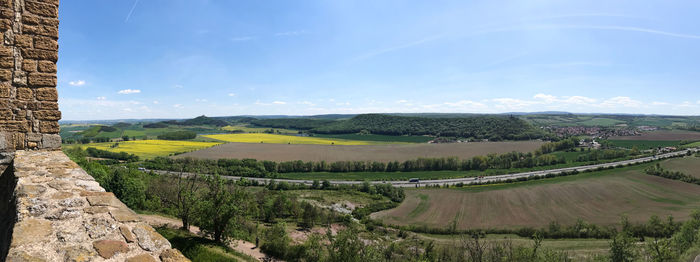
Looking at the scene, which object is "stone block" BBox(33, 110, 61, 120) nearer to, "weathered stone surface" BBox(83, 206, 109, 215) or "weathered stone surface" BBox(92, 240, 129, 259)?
"weathered stone surface" BBox(83, 206, 109, 215)

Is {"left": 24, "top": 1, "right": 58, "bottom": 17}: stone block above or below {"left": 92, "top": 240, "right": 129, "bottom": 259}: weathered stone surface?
above

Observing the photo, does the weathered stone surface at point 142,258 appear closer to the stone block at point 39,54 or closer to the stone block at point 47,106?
the stone block at point 47,106

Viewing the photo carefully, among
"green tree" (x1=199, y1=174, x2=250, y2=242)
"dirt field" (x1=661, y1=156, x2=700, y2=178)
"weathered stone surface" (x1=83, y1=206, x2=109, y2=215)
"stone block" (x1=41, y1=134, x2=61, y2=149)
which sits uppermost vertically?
"stone block" (x1=41, y1=134, x2=61, y2=149)

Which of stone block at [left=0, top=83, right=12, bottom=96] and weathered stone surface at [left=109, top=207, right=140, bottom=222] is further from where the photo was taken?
stone block at [left=0, top=83, right=12, bottom=96]

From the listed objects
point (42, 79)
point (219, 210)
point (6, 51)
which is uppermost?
point (6, 51)

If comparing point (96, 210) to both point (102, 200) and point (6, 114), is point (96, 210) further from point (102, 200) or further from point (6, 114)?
point (6, 114)

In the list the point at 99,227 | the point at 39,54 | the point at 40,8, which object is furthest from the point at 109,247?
the point at 40,8

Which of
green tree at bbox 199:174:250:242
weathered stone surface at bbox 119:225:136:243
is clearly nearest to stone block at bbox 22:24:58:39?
weathered stone surface at bbox 119:225:136:243

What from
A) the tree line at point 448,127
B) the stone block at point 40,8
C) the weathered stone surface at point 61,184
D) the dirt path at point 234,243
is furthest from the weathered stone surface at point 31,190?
the tree line at point 448,127
